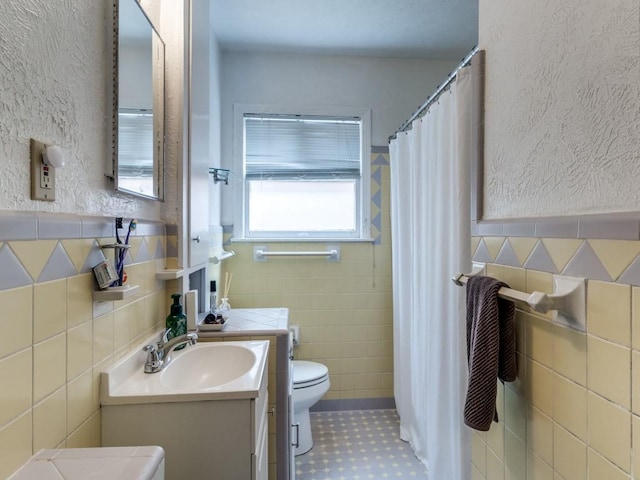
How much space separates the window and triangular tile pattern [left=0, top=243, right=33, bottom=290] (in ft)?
6.15

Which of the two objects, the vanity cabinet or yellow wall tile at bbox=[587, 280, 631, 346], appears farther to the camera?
the vanity cabinet

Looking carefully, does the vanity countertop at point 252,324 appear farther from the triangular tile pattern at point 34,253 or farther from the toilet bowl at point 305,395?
the triangular tile pattern at point 34,253

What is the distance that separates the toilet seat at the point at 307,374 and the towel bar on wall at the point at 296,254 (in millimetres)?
724

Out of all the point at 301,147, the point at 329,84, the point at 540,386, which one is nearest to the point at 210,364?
the point at 540,386

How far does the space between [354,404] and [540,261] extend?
80.3 inches

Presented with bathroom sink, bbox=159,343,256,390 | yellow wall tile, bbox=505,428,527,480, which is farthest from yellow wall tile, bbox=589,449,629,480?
bathroom sink, bbox=159,343,256,390

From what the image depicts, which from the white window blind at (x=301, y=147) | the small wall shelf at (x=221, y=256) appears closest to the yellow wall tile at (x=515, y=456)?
the small wall shelf at (x=221, y=256)

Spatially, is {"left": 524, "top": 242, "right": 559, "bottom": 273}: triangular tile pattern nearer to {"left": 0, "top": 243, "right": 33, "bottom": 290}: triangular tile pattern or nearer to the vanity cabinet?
the vanity cabinet

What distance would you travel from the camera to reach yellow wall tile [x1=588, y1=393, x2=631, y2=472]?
61 centimetres

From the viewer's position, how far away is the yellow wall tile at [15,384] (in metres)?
0.60

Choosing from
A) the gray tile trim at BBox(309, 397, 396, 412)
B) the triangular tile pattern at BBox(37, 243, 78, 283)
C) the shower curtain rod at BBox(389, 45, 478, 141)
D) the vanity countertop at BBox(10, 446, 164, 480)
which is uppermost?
the shower curtain rod at BBox(389, 45, 478, 141)

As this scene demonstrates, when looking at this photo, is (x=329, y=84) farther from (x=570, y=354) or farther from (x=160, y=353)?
(x=570, y=354)

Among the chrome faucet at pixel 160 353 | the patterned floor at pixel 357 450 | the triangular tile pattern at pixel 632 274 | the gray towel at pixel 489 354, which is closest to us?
the triangular tile pattern at pixel 632 274

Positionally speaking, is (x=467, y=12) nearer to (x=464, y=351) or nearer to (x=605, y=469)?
(x=464, y=351)
